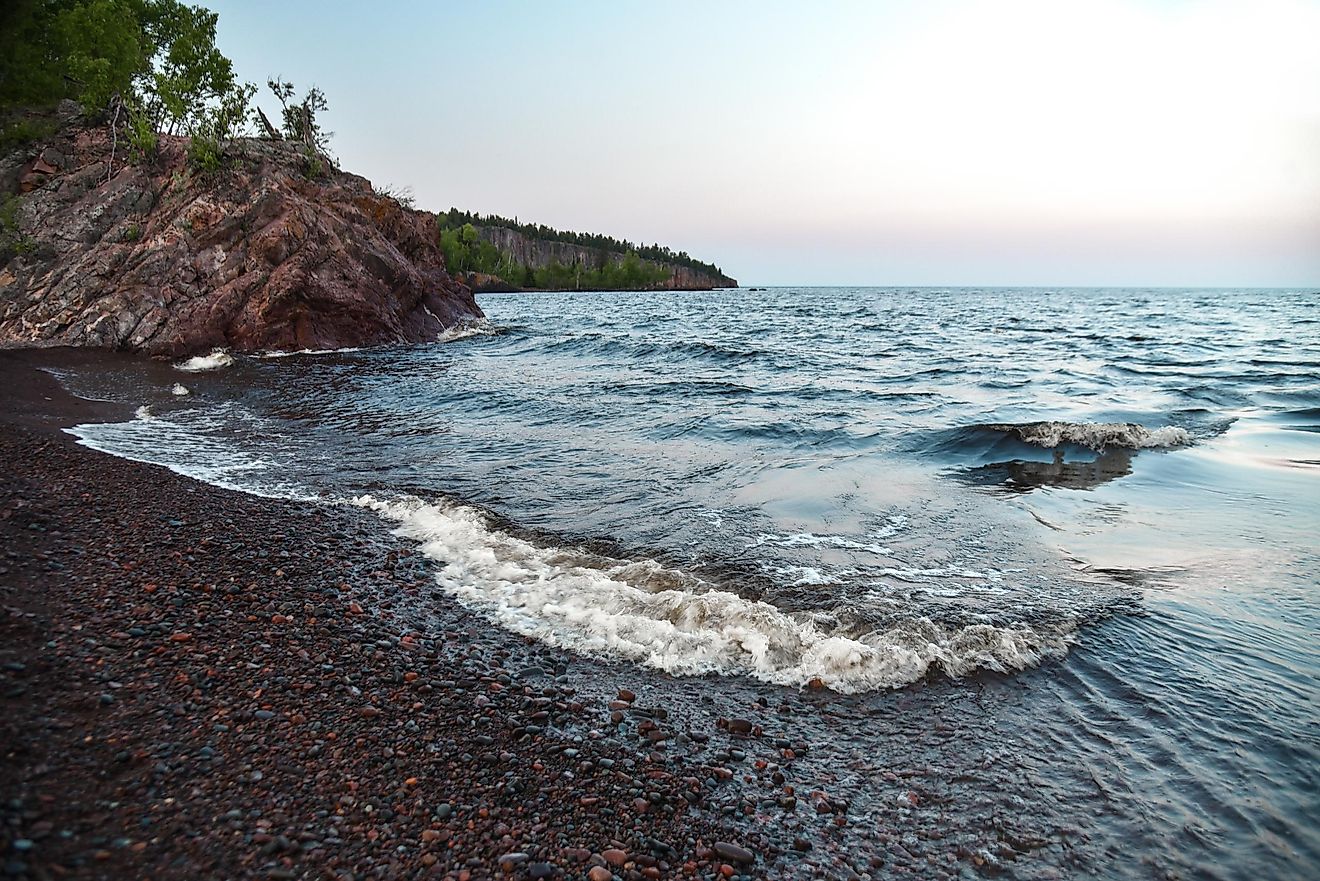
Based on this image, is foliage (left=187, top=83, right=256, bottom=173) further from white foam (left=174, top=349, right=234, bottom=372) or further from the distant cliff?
the distant cliff

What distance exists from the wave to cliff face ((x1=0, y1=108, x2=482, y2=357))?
22.0 m

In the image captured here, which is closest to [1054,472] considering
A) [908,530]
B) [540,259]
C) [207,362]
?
[908,530]

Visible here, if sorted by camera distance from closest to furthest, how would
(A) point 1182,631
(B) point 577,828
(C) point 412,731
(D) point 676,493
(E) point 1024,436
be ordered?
(B) point 577,828, (C) point 412,731, (A) point 1182,631, (D) point 676,493, (E) point 1024,436

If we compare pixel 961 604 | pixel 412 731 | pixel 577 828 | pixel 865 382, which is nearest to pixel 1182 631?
pixel 961 604

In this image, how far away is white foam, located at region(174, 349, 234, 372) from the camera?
19406 millimetres

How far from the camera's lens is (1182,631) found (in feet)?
17.9

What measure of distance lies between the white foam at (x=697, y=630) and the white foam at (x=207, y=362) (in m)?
17.0

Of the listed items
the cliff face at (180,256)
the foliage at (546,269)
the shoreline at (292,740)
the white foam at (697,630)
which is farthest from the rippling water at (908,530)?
the foliage at (546,269)

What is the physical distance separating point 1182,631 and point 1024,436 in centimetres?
762

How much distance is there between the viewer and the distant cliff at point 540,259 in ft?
422

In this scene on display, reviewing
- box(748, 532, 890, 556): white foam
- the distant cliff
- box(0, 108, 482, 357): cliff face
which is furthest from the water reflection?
the distant cliff

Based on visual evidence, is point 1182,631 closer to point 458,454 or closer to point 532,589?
point 532,589

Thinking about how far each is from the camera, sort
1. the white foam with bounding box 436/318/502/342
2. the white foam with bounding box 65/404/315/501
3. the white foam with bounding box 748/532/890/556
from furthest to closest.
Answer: the white foam with bounding box 436/318/502/342
the white foam with bounding box 65/404/315/501
the white foam with bounding box 748/532/890/556

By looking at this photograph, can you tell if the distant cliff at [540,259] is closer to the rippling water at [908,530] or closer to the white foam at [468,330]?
the white foam at [468,330]
